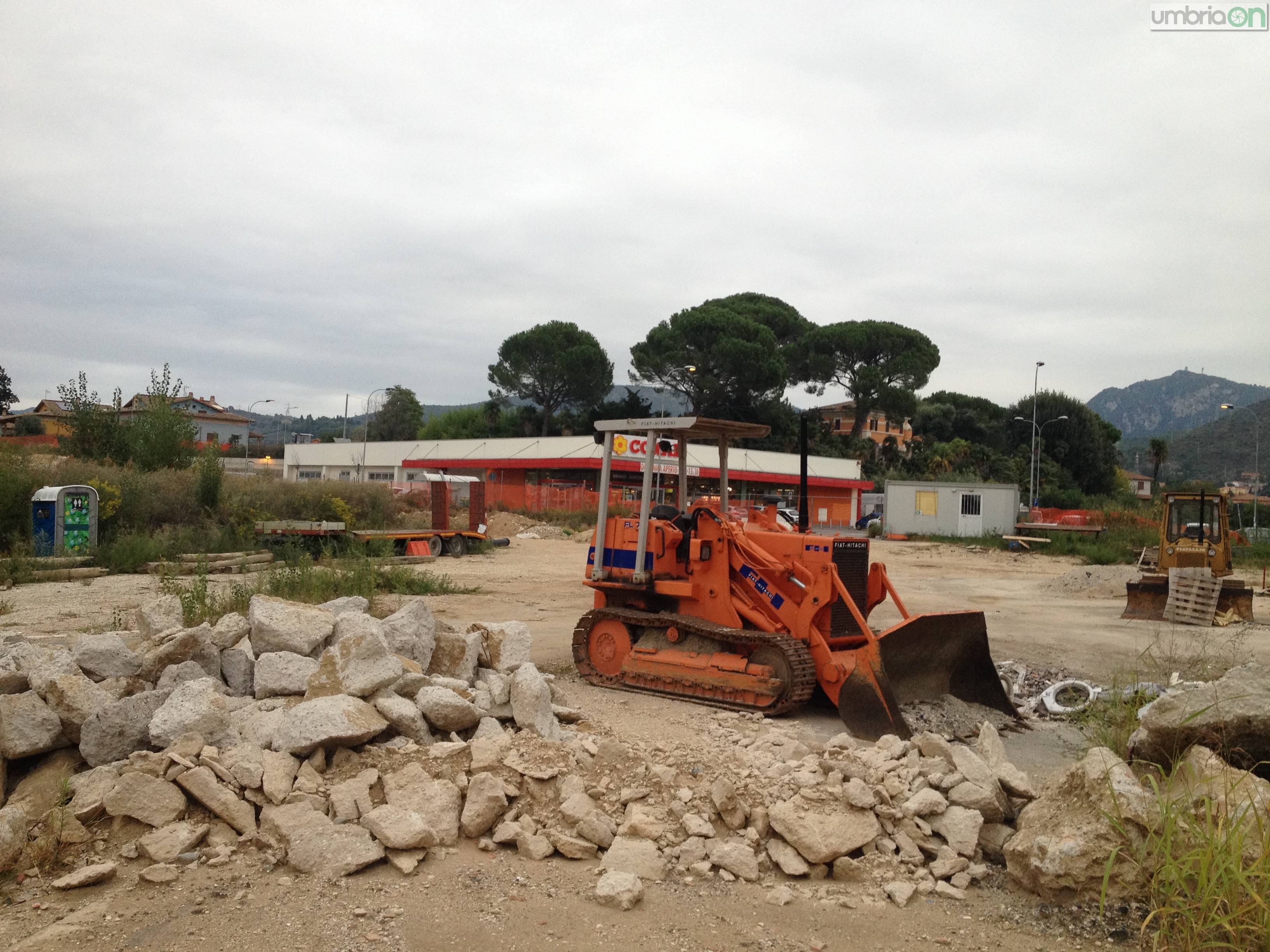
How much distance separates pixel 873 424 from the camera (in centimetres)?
7325

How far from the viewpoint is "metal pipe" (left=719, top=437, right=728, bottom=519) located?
33.4ft

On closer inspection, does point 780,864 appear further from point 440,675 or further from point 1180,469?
point 1180,469

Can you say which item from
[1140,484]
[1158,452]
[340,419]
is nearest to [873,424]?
[1158,452]

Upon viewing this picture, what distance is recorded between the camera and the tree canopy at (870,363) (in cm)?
6794

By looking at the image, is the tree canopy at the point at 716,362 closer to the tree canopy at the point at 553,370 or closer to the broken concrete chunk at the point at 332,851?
the tree canopy at the point at 553,370

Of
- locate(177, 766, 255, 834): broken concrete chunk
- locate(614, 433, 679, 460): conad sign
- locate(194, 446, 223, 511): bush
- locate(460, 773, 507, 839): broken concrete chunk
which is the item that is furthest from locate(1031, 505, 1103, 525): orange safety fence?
locate(177, 766, 255, 834): broken concrete chunk

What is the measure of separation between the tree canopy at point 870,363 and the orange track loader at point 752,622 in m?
60.5

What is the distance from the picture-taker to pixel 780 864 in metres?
5.09

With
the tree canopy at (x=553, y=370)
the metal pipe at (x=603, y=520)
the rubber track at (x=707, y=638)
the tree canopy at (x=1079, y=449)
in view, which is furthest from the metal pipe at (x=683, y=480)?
the tree canopy at (x=1079, y=449)

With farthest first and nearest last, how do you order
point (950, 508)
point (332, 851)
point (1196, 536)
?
point (950, 508) → point (1196, 536) → point (332, 851)

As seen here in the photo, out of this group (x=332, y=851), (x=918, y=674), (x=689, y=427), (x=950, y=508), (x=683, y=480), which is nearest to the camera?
(x=332, y=851)

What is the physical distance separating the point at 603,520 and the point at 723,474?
1.67 metres

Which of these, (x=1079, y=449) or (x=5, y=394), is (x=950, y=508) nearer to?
(x=1079, y=449)

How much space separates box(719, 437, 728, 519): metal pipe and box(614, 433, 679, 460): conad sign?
58cm
